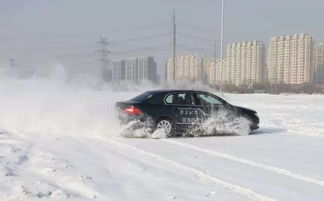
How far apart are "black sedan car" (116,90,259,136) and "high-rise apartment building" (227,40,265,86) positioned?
47.3 m

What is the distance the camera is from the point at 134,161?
918 centimetres

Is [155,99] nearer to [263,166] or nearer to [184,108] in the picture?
[184,108]

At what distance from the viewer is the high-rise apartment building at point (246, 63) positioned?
65000 mm

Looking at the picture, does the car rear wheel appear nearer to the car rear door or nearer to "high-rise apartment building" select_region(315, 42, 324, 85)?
the car rear door

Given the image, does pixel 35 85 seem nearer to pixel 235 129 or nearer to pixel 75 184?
pixel 235 129

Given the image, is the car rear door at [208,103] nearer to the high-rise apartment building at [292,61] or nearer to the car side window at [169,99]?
the car side window at [169,99]

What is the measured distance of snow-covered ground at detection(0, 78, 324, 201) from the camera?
21.1 ft

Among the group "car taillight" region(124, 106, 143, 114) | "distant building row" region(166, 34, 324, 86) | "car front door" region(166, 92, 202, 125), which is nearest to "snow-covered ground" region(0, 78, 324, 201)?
"car taillight" region(124, 106, 143, 114)

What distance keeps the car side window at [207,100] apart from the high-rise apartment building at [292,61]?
2190 inches

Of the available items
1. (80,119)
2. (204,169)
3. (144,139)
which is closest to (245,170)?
(204,169)

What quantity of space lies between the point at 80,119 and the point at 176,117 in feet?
11.1

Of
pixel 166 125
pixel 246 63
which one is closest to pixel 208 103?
pixel 166 125

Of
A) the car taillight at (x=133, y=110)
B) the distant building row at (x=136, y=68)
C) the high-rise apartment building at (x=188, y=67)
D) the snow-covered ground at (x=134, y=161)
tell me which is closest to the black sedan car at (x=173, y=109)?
the car taillight at (x=133, y=110)

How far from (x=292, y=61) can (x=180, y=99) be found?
59377mm
